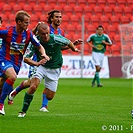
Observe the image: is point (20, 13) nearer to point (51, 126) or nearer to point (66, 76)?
point (51, 126)

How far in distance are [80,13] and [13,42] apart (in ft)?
67.0

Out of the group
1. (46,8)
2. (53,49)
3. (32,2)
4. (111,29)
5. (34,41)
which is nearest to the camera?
(34,41)

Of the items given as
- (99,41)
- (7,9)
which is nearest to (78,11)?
(7,9)

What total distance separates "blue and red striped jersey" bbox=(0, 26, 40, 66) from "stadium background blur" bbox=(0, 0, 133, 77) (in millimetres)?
17949

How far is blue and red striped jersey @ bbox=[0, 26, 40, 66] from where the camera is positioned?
9.13m

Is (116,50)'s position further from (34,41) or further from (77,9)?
(34,41)

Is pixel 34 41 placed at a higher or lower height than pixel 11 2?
lower

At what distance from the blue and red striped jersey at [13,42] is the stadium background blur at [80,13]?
58.9 ft

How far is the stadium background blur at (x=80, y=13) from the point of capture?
27.9 meters

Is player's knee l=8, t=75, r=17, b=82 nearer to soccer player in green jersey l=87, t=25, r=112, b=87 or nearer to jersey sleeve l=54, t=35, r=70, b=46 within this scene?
jersey sleeve l=54, t=35, r=70, b=46

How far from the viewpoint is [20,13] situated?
29.2 ft

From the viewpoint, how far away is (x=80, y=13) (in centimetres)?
2936

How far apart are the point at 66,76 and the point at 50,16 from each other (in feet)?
44.1

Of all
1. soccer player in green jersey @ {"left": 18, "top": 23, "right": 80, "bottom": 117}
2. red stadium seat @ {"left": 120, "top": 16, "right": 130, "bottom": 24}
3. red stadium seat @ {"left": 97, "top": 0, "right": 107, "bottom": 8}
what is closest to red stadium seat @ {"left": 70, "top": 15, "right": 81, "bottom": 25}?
red stadium seat @ {"left": 97, "top": 0, "right": 107, "bottom": 8}
